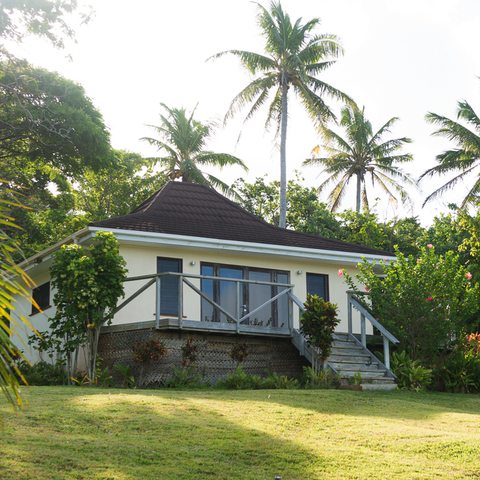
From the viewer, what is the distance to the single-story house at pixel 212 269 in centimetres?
1402

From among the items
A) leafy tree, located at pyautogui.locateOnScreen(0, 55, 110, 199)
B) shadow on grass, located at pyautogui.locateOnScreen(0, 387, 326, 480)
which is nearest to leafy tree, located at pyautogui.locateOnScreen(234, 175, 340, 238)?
leafy tree, located at pyautogui.locateOnScreen(0, 55, 110, 199)

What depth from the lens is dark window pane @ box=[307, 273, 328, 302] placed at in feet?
57.1

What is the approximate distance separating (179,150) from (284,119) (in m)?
9.59

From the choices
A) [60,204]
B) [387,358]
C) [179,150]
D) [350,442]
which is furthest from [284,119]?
[350,442]

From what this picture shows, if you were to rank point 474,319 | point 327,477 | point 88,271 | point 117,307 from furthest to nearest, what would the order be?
1. point 474,319
2. point 117,307
3. point 88,271
4. point 327,477

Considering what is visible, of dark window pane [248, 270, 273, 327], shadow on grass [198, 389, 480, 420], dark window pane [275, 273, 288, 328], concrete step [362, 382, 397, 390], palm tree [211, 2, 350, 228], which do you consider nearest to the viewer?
shadow on grass [198, 389, 480, 420]

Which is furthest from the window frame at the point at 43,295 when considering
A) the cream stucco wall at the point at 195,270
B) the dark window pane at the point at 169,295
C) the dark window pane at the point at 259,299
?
the dark window pane at the point at 259,299

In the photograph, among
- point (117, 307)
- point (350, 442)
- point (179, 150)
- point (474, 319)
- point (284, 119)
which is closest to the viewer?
point (350, 442)

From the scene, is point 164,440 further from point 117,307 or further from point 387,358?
point 387,358

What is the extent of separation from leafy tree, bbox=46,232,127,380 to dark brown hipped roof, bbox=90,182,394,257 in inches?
54.0

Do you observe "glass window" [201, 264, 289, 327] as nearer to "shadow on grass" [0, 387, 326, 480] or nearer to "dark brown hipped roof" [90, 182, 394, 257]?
"dark brown hipped roof" [90, 182, 394, 257]

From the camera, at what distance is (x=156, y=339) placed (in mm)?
12891

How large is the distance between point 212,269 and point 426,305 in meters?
5.72

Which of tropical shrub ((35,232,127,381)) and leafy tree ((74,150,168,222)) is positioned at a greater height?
leafy tree ((74,150,168,222))
